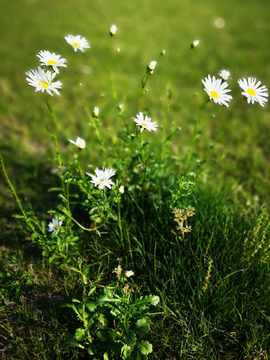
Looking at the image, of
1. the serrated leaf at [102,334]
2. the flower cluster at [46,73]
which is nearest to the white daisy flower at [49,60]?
the flower cluster at [46,73]

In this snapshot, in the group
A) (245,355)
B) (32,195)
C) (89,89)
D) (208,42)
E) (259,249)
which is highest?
(208,42)

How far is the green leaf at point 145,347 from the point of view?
3.74 ft

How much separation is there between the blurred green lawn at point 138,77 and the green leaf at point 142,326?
41.4 inches

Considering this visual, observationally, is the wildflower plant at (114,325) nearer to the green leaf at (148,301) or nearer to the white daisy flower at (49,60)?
the green leaf at (148,301)

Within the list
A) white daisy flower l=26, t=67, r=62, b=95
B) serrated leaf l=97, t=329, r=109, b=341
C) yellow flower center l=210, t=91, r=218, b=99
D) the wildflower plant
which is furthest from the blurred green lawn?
serrated leaf l=97, t=329, r=109, b=341

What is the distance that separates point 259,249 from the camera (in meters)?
1.49

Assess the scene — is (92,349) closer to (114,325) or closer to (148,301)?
(114,325)

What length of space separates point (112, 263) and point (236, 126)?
2.21m

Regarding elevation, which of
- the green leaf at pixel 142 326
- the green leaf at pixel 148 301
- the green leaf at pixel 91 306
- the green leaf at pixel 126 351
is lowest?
the green leaf at pixel 126 351

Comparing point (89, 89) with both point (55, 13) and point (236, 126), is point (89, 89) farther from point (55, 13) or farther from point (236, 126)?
point (55, 13)

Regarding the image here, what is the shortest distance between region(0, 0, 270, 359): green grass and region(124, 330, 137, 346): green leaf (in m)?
0.15

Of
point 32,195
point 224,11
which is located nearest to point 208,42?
point 224,11

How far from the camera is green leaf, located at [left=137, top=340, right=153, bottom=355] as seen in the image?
1.14 m

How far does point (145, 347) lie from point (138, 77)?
350 centimetres
